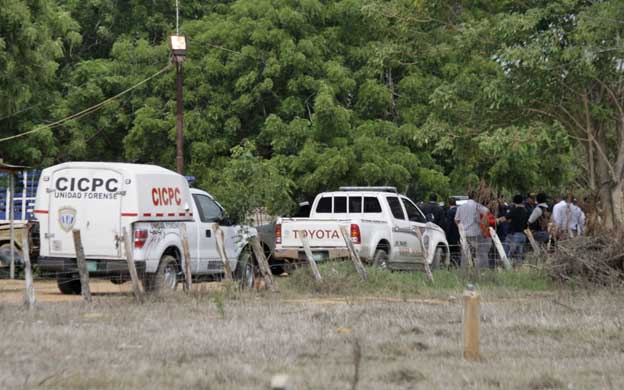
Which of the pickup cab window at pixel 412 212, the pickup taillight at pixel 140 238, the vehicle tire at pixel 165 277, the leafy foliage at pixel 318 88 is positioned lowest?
the vehicle tire at pixel 165 277

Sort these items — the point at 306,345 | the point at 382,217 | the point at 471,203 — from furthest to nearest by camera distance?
the point at 382,217 → the point at 471,203 → the point at 306,345

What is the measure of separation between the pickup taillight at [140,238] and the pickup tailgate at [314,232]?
13.2 feet

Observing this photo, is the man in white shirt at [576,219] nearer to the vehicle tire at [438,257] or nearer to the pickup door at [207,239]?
the vehicle tire at [438,257]

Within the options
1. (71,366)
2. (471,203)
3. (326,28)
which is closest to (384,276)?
(471,203)

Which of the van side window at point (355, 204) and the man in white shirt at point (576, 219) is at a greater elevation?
the van side window at point (355, 204)

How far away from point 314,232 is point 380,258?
1733mm

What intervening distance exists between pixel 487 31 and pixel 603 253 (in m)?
7.43

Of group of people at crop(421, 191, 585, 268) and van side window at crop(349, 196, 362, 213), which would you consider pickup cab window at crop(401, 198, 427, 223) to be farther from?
van side window at crop(349, 196, 362, 213)

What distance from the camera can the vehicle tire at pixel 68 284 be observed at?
64.0ft

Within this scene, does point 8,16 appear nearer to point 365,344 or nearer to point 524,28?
point 524,28

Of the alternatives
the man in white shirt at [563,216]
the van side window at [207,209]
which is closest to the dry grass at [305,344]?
the van side window at [207,209]

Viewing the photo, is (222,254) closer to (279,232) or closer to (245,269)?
(245,269)

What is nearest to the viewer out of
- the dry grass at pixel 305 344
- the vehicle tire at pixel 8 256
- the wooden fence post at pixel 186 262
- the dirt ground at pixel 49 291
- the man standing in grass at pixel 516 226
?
the dry grass at pixel 305 344

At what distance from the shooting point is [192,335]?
41.1 feet
